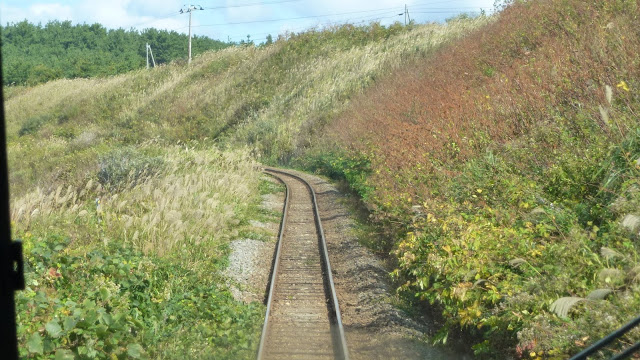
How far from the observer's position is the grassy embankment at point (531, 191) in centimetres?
639

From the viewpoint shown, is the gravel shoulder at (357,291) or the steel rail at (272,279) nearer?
the steel rail at (272,279)

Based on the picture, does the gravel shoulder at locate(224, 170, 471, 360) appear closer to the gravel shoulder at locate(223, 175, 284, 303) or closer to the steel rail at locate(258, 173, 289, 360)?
the gravel shoulder at locate(223, 175, 284, 303)

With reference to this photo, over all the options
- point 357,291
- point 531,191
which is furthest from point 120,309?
point 531,191

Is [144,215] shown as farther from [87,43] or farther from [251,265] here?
[87,43]

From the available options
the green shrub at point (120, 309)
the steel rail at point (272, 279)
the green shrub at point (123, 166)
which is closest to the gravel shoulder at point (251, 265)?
the steel rail at point (272, 279)

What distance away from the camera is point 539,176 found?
34.4 feet

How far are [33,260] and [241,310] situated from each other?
2768mm

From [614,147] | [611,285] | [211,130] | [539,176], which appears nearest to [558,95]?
[539,176]

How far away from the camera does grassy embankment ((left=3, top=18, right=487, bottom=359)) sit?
6.65 metres

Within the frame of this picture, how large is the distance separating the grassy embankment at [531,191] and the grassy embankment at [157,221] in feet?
9.53

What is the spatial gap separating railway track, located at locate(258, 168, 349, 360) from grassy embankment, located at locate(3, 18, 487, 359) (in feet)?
1.15

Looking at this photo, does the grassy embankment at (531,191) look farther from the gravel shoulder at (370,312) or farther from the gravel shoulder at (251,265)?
the gravel shoulder at (251,265)

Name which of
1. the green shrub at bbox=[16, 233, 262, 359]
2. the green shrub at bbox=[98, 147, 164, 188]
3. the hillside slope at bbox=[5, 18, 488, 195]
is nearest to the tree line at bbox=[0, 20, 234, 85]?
the hillside slope at bbox=[5, 18, 488, 195]

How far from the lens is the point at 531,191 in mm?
9625
